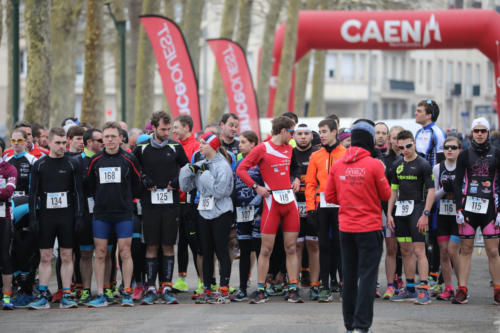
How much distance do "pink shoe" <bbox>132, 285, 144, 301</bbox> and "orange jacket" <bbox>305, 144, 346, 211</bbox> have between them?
7.47 feet

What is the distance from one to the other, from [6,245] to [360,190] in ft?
14.8

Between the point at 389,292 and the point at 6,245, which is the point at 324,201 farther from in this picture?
the point at 6,245

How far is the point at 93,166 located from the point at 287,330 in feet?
10.8

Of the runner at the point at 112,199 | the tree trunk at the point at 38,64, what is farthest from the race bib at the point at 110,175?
the tree trunk at the point at 38,64

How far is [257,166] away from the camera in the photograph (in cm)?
1211

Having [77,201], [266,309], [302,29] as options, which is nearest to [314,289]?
[266,309]

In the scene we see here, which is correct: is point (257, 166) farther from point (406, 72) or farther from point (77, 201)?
point (406, 72)

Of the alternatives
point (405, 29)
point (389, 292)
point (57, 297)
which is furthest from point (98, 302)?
point (405, 29)

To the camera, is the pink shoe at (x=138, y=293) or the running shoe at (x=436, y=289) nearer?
the pink shoe at (x=138, y=293)

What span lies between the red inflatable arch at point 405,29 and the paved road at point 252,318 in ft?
59.7

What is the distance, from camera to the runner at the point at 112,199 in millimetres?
11633

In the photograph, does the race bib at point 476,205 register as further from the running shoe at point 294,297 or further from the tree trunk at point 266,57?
the tree trunk at point 266,57

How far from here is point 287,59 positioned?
33094mm

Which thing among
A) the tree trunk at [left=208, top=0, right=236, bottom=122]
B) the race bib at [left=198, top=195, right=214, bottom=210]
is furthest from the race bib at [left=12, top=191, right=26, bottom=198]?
the tree trunk at [left=208, top=0, right=236, bottom=122]
